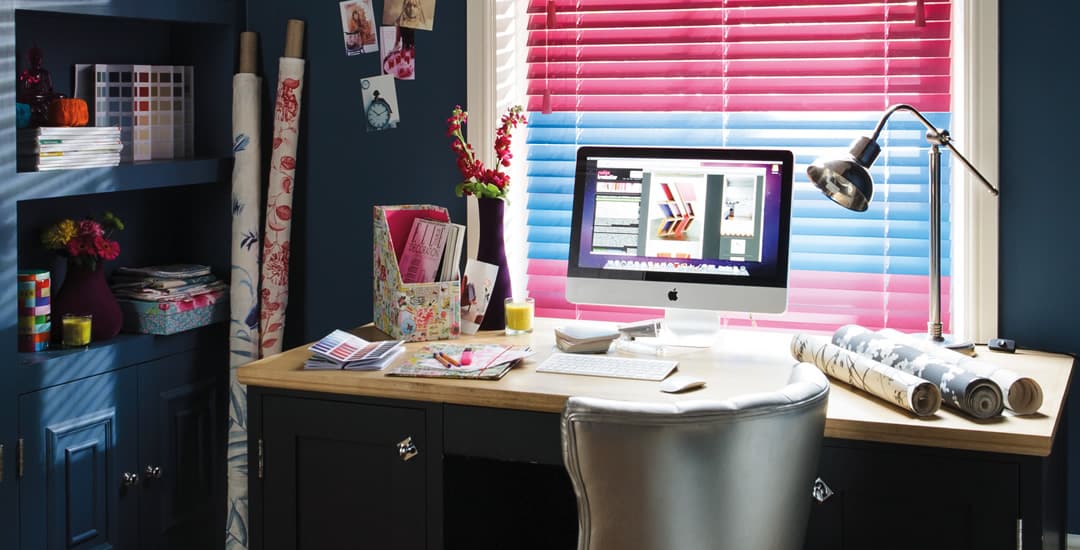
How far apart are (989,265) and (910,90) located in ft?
1.54

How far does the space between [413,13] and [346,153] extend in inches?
16.5

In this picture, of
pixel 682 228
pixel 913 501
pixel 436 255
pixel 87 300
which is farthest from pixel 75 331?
pixel 913 501

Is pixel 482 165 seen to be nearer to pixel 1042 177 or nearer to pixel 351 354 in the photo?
pixel 351 354

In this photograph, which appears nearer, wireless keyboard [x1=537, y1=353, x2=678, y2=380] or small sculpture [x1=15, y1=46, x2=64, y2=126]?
wireless keyboard [x1=537, y1=353, x2=678, y2=380]

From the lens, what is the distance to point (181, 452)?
308 cm

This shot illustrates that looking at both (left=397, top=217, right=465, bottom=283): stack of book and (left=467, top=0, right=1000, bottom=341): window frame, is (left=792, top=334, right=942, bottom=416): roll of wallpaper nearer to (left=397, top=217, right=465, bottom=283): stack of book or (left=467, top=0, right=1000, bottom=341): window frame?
(left=467, top=0, right=1000, bottom=341): window frame

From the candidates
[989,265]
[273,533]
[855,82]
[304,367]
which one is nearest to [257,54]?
[304,367]

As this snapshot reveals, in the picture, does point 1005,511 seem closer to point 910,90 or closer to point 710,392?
point 710,392

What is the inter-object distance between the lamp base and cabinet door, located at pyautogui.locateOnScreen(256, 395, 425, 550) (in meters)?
1.11

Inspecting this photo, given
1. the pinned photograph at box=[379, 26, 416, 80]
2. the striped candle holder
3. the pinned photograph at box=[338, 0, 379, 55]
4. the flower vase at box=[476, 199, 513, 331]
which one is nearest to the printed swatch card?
the flower vase at box=[476, 199, 513, 331]

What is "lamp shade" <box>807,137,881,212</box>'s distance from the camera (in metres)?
2.38

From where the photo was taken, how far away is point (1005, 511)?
1970 millimetres

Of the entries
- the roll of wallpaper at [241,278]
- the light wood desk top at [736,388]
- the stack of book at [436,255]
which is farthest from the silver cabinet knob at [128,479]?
the stack of book at [436,255]

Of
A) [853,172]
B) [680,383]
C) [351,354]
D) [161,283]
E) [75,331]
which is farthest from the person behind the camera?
[161,283]
